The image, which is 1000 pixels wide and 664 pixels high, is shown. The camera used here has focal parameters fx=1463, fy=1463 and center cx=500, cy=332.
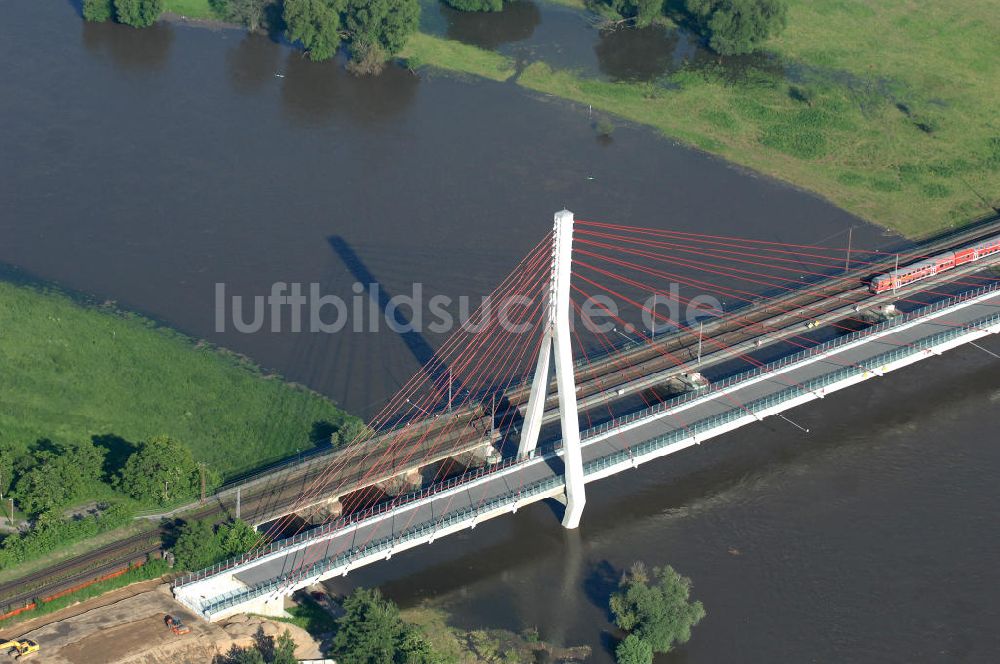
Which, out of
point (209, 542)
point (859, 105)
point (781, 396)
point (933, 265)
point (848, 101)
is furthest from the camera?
point (848, 101)

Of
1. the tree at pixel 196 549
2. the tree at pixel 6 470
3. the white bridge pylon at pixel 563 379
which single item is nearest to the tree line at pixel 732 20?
the white bridge pylon at pixel 563 379

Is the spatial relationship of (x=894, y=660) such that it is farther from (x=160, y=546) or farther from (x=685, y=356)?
(x=160, y=546)

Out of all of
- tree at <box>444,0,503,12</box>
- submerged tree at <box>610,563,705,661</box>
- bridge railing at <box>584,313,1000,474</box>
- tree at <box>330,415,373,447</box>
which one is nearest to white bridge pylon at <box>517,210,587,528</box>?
bridge railing at <box>584,313,1000,474</box>

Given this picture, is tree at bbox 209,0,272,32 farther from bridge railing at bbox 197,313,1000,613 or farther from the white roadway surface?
bridge railing at bbox 197,313,1000,613

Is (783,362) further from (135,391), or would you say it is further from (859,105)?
(859,105)

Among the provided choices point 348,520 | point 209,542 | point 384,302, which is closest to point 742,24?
point 384,302

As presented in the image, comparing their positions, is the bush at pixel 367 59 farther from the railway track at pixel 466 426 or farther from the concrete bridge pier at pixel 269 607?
the concrete bridge pier at pixel 269 607

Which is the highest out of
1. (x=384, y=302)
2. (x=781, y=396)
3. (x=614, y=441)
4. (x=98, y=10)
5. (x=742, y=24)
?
(x=742, y=24)
